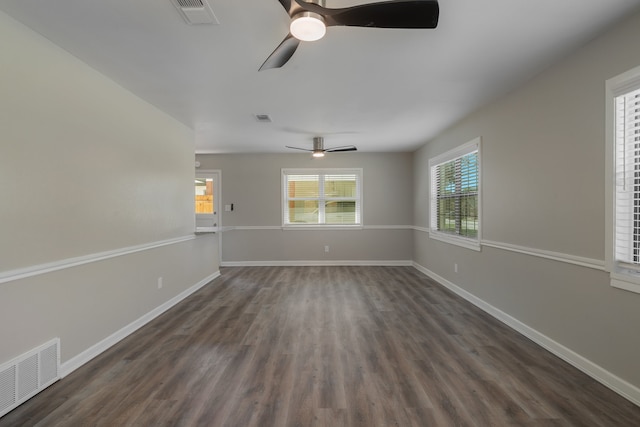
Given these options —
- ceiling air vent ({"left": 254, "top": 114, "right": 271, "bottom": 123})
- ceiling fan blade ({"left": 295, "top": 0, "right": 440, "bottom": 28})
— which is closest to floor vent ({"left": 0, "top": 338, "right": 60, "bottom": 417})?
ceiling fan blade ({"left": 295, "top": 0, "right": 440, "bottom": 28})

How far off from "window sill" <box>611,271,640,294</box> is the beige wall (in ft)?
12.9

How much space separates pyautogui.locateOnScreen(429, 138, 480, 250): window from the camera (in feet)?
13.1

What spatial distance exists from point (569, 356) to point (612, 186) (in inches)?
53.8

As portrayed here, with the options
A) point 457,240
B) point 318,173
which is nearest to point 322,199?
point 318,173

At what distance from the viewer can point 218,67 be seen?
255cm

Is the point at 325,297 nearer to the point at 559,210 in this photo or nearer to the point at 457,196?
the point at 457,196

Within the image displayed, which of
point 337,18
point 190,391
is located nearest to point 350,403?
point 190,391

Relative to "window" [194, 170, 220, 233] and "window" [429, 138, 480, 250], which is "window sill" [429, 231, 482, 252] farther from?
"window" [194, 170, 220, 233]

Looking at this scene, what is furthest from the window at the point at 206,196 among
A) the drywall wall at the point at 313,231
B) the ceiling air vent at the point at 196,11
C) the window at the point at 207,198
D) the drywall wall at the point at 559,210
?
the drywall wall at the point at 559,210

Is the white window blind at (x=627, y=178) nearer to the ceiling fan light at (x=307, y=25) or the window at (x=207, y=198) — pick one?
the ceiling fan light at (x=307, y=25)

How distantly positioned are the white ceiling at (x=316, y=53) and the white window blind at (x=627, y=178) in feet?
1.91

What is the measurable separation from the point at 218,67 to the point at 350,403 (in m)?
2.74

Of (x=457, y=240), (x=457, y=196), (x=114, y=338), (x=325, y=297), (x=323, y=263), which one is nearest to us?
(x=114, y=338)

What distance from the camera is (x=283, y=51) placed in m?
1.86
